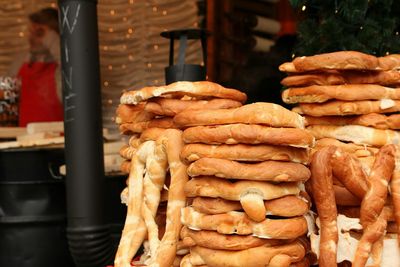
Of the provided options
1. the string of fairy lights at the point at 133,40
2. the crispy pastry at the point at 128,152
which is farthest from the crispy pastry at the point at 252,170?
the string of fairy lights at the point at 133,40

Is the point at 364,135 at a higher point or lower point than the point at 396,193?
higher

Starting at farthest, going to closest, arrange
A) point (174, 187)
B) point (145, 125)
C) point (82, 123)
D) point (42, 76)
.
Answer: point (42, 76)
point (82, 123)
point (145, 125)
point (174, 187)

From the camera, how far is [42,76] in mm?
5402

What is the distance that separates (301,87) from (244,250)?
74cm

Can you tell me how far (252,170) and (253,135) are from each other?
0.35ft

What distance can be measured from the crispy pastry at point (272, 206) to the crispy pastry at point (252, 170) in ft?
0.23

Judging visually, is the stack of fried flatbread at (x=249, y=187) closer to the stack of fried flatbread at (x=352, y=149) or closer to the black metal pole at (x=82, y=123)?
the stack of fried flatbread at (x=352, y=149)

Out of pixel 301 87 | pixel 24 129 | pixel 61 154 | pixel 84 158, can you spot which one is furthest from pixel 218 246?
pixel 24 129

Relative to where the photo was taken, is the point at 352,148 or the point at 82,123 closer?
the point at 352,148

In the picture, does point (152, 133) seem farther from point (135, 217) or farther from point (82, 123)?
point (82, 123)

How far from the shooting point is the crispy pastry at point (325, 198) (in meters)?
1.97

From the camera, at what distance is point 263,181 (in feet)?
6.08

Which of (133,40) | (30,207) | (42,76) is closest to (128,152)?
(30,207)

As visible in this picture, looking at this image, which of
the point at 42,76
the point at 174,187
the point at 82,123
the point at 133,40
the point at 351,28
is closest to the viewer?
the point at 174,187
